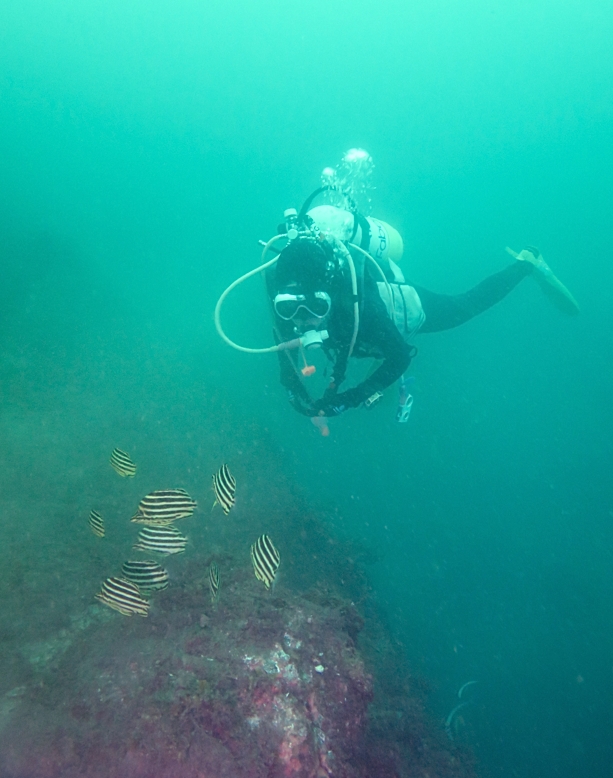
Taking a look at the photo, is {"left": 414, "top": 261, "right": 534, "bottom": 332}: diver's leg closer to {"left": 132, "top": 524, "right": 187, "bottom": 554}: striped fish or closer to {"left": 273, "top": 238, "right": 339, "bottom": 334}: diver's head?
{"left": 273, "top": 238, "right": 339, "bottom": 334}: diver's head

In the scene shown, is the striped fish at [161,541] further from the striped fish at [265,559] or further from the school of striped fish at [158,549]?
the striped fish at [265,559]

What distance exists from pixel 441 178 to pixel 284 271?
36.6 metres

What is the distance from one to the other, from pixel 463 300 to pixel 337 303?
446 centimetres

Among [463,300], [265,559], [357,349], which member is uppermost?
[463,300]

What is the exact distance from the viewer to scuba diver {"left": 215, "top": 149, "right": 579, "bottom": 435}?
17.5ft

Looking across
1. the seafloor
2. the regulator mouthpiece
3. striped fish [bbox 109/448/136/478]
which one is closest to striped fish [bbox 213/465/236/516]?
striped fish [bbox 109/448/136/478]

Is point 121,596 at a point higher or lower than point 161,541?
lower

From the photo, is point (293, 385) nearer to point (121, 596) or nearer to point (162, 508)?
point (162, 508)

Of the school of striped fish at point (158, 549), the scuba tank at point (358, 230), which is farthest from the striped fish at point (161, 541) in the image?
the scuba tank at point (358, 230)

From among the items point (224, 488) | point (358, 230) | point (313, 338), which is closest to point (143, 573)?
point (224, 488)

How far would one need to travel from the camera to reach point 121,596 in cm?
339

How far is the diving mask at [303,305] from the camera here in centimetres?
514

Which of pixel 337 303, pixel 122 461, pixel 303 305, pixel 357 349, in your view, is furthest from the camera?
pixel 357 349

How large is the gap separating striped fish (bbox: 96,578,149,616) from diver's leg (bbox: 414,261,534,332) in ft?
23.0
